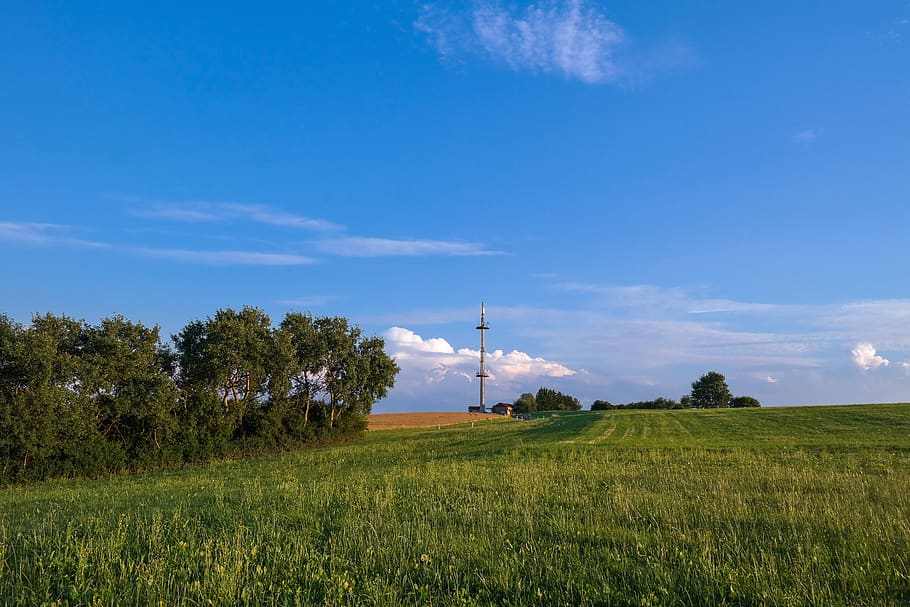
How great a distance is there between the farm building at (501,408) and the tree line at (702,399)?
62.6 ft

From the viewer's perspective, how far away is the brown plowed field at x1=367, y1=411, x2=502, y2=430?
265ft

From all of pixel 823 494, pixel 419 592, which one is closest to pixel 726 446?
pixel 823 494

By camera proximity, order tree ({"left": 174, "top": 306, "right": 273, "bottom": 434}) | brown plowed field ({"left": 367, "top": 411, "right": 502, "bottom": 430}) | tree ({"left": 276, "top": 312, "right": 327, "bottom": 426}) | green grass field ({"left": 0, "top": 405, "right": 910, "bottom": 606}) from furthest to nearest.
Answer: brown plowed field ({"left": 367, "top": 411, "right": 502, "bottom": 430}) < tree ({"left": 276, "top": 312, "right": 327, "bottom": 426}) < tree ({"left": 174, "top": 306, "right": 273, "bottom": 434}) < green grass field ({"left": 0, "top": 405, "right": 910, "bottom": 606})

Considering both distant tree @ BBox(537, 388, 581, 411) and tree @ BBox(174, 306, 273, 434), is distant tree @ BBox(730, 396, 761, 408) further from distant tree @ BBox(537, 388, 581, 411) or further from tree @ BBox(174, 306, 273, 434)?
tree @ BBox(174, 306, 273, 434)

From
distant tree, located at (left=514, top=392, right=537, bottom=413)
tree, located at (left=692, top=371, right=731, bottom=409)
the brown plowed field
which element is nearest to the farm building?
distant tree, located at (left=514, top=392, right=537, bottom=413)

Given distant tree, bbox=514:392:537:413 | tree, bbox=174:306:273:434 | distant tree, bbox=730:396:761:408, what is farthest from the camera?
distant tree, bbox=514:392:537:413

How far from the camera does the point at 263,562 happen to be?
9031 millimetres

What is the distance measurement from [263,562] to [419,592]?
3037mm

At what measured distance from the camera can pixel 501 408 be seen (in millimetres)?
122812

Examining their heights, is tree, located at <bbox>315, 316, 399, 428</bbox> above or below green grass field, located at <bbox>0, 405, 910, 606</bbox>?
above

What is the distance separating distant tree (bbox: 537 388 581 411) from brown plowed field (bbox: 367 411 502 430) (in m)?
37.3

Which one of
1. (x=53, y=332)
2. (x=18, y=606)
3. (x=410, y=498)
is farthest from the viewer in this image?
(x=53, y=332)

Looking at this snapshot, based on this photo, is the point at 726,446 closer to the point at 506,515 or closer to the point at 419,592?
the point at 506,515

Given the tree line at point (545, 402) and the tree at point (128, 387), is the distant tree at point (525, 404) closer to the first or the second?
the tree line at point (545, 402)
